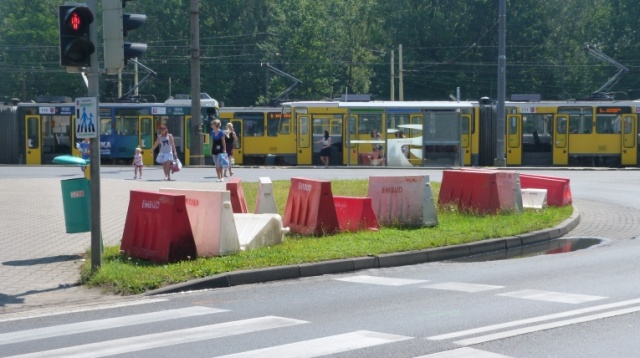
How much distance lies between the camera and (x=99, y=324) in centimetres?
983

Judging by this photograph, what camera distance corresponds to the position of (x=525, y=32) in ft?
238

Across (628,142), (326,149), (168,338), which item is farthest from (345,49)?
(168,338)

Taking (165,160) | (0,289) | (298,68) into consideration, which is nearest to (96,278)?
(0,289)

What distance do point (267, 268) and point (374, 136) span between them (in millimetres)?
30411

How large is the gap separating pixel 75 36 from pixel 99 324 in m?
3.88

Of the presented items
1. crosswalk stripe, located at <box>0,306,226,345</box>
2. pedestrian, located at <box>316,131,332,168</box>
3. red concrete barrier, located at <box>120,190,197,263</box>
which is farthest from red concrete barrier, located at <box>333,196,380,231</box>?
pedestrian, located at <box>316,131,332,168</box>

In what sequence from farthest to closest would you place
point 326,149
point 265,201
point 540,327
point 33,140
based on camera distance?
point 33,140 → point 326,149 → point 265,201 → point 540,327

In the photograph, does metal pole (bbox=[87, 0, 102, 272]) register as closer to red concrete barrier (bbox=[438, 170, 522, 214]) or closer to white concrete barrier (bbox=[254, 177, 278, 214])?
white concrete barrier (bbox=[254, 177, 278, 214])

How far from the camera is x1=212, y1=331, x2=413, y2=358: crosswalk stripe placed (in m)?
8.23

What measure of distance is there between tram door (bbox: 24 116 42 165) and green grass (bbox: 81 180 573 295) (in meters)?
27.5

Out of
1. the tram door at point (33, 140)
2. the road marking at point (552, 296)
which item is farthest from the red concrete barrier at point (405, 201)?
the tram door at point (33, 140)

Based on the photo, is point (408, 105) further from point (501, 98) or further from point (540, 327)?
point (540, 327)

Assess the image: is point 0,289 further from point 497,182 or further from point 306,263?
point 497,182

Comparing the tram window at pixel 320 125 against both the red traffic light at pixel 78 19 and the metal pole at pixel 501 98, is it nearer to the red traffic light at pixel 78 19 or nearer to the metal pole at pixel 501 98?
the metal pole at pixel 501 98
